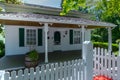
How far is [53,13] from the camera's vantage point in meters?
22.8

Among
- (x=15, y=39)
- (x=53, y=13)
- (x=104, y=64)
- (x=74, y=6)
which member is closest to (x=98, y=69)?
(x=104, y=64)

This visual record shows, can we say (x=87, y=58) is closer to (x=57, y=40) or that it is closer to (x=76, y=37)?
(x=57, y=40)

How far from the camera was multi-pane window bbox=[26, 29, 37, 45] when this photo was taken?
1952 centimetres

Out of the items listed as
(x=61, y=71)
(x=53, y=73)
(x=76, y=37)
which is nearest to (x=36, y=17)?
(x=76, y=37)

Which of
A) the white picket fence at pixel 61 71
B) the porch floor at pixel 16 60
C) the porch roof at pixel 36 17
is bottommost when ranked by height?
the porch floor at pixel 16 60

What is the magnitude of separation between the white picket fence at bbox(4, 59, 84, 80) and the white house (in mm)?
9544

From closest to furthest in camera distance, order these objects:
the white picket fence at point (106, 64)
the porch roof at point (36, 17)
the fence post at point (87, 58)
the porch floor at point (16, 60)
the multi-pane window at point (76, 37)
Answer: the fence post at point (87, 58) → the white picket fence at point (106, 64) → the porch floor at point (16, 60) → the porch roof at point (36, 17) → the multi-pane window at point (76, 37)

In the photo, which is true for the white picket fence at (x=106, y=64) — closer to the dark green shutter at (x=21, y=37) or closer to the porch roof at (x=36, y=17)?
the porch roof at (x=36, y=17)

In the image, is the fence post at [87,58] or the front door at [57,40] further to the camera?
the front door at [57,40]

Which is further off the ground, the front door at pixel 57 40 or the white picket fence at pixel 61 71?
the white picket fence at pixel 61 71

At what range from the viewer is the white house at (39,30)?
54.9ft

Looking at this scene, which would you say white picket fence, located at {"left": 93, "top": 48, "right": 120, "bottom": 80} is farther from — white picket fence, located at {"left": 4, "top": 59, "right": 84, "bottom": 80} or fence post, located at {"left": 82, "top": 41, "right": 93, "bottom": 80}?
white picket fence, located at {"left": 4, "top": 59, "right": 84, "bottom": 80}

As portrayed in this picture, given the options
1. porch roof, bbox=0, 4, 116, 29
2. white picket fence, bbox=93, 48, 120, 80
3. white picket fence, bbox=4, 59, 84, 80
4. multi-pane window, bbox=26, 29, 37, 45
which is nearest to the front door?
porch roof, bbox=0, 4, 116, 29

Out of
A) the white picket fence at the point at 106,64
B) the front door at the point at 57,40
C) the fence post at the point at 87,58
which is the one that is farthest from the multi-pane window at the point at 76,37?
the fence post at the point at 87,58
